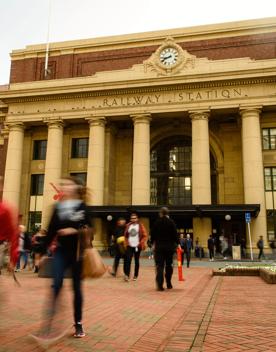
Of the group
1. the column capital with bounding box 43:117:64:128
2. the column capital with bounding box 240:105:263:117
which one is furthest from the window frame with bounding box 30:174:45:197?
the column capital with bounding box 240:105:263:117

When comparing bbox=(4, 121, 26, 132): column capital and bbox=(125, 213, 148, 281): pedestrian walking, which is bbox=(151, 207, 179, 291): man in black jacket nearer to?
bbox=(125, 213, 148, 281): pedestrian walking

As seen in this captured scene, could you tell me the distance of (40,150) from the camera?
125ft

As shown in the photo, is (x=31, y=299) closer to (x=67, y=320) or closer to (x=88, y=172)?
(x=67, y=320)

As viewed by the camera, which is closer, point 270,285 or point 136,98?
point 270,285

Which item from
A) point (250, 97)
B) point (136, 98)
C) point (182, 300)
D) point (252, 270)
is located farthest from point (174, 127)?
point (182, 300)

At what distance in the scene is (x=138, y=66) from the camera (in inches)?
1368

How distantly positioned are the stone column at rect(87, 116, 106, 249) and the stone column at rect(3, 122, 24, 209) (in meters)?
6.94

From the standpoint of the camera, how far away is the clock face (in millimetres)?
34312

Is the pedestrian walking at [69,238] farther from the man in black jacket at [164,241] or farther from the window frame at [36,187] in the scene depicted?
the window frame at [36,187]

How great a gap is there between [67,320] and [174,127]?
105 ft

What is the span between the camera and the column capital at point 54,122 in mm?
35000

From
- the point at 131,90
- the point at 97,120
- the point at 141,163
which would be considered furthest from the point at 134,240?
the point at 131,90

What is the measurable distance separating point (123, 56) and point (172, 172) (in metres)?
12.3

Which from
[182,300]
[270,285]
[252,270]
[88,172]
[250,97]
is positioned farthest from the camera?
[88,172]
